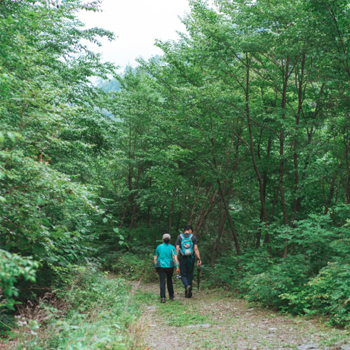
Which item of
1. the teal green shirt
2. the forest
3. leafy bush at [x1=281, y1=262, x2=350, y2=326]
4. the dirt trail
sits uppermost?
the forest

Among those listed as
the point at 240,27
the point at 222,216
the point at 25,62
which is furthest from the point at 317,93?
the point at 25,62

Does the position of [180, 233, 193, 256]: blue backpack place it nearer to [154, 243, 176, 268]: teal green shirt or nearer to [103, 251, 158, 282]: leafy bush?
[154, 243, 176, 268]: teal green shirt

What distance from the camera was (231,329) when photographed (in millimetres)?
5750

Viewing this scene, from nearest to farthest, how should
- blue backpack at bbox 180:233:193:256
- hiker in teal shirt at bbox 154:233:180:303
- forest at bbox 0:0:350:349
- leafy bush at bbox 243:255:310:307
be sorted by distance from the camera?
1. forest at bbox 0:0:350:349
2. leafy bush at bbox 243:255:310:307
3. hiker in teal shirt at bbox 154:233:180:303
4. blue backpack at bbox 180:233:193:256

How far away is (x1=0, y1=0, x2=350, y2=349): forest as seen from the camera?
436 cm

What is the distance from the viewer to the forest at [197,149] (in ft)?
14.3

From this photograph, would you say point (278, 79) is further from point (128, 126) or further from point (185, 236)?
point (128, 126)

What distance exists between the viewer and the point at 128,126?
17.1 meters

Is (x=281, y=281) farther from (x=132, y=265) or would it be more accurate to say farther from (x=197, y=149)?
(x=132, y=265)

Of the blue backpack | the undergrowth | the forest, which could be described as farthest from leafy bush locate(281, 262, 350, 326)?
the undergrowth

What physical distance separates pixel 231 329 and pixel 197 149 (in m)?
7.39

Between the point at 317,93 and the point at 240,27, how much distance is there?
120 inches

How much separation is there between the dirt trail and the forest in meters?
0.42

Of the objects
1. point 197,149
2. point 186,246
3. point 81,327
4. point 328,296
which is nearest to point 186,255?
point 186,246
